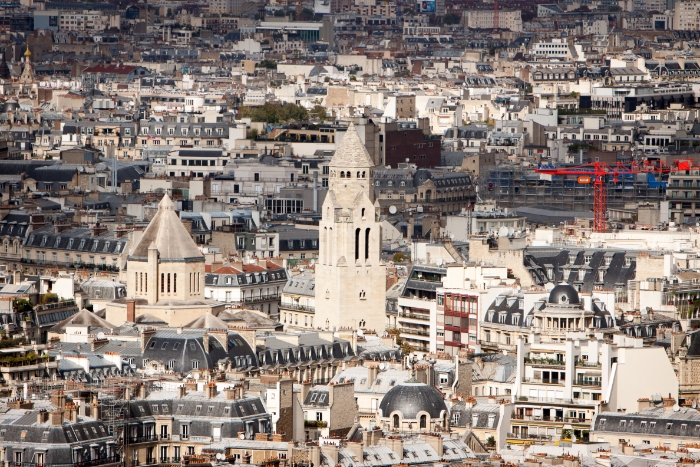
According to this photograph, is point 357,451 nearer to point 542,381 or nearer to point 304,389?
point 304,389

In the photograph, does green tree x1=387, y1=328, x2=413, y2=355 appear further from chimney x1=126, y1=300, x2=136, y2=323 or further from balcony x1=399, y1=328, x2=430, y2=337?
chimney x1=126, y1=300, x2=136, y2=323

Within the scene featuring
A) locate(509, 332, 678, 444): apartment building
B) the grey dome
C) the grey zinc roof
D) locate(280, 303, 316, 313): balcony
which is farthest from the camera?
the grey zinc roof

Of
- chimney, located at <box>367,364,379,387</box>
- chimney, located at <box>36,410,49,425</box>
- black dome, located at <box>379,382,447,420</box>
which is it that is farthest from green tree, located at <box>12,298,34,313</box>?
chimney, located at <box>36,410,49,425</box>

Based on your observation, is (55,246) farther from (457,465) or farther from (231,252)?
(457,465)

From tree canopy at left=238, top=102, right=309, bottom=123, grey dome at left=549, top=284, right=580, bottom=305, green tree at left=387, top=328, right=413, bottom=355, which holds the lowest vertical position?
green tree at left=387, top=328, right=413, bottom=355

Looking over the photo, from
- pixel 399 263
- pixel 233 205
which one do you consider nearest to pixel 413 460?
pixel 399 263

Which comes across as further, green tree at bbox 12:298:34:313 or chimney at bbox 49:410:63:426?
green tree at bbox 12:298:34:313
